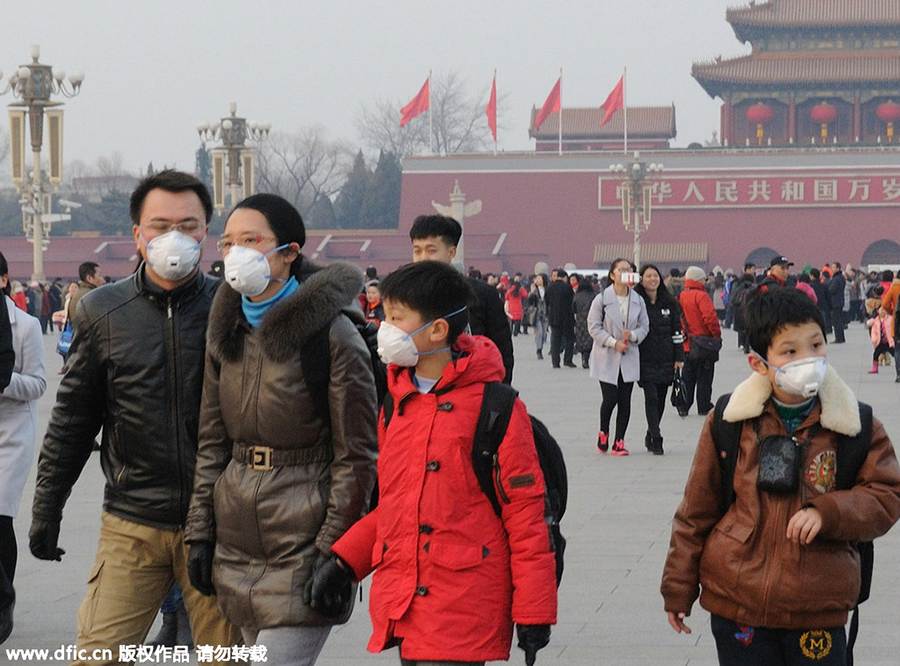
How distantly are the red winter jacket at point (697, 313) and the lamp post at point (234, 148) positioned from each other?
35.6 feet

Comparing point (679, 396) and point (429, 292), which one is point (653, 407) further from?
point (429, 292)

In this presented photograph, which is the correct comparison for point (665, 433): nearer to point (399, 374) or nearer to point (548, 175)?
point (399, 374)

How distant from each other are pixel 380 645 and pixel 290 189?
5582cm

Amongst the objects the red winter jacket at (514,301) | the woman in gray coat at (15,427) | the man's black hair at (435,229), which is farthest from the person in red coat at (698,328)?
the red winter jacket at (514,301)

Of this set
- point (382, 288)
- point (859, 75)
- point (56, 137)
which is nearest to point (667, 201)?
point (859, 75)

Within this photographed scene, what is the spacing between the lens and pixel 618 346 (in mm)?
7512

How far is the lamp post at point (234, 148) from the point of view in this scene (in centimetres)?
2056

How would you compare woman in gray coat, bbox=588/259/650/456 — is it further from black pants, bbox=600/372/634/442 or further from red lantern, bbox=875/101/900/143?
red lantern, bbox=875/101/900/143

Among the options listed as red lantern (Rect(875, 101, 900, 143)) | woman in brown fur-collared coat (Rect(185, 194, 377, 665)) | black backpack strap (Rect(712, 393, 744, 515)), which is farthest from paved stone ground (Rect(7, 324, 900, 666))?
red lantern (Rect(875, 101, 900, 143))

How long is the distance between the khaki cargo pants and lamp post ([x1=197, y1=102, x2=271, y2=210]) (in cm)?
1680

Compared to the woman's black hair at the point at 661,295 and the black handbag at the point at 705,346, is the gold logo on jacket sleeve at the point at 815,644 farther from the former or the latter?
the black handbag at the point at 705,346

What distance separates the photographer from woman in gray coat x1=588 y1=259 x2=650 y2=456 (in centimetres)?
758

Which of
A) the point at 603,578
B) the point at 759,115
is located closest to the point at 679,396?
the point at 603,578

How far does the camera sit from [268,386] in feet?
8.73
